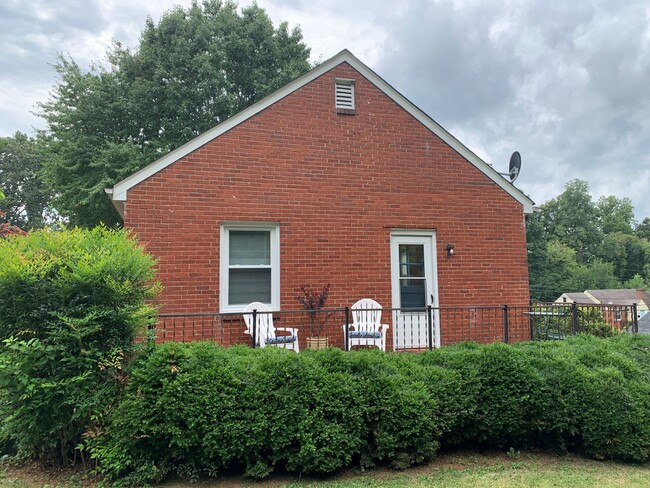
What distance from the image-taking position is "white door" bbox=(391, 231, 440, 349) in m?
7.54

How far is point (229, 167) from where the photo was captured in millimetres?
6996

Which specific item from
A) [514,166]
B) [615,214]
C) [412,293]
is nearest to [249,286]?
[412,293]

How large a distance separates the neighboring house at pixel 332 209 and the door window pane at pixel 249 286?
0.02 meters

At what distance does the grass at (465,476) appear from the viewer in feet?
11.8

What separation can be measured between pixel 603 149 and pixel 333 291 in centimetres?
4051

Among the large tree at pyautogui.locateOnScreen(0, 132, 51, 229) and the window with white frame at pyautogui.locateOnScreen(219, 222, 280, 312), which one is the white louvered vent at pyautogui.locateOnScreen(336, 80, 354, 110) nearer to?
the window with white frame at pyautogui.locateOnScreen(219, 222, 280, 312)

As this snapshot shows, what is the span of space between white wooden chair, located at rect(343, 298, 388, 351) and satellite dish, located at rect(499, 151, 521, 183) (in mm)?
4746

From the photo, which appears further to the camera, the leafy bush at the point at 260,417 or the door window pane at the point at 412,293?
the door window pane at the point at 412,293

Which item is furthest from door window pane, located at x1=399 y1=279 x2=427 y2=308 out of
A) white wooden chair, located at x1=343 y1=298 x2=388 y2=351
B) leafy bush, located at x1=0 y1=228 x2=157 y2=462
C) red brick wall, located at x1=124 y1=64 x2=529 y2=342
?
leafy bush, located at x1=0 y1=228 x2=157 y2=462

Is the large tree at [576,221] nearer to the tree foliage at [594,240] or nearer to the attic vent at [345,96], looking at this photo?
the tree foliage at [594,240]

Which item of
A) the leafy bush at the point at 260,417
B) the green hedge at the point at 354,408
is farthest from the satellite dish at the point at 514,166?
the leafy bush at the point at 260,417

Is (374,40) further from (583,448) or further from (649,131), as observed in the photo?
(649,131)

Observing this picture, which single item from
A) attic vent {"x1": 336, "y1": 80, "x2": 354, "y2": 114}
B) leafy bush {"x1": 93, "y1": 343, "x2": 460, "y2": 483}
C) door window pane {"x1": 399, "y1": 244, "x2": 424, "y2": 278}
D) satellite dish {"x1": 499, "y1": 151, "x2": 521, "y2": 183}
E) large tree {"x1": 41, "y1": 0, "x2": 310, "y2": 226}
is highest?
large tree {"x1": 41, "y1": 0, "x2": 310, "y2": 226}

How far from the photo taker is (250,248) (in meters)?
7.12
